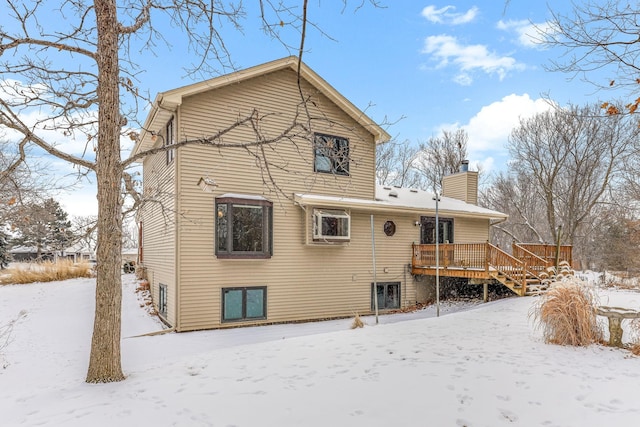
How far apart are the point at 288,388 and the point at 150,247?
10.1 m

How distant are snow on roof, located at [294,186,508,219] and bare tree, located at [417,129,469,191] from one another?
11.5 metres

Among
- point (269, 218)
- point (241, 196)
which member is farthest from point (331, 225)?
point (241, 196)

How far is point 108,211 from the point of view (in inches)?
201

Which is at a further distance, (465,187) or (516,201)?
(516,201)

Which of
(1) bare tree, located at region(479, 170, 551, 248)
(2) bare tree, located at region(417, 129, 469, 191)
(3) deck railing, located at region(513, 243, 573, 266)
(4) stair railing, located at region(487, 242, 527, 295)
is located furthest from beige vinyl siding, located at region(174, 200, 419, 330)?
(1) bare tree, located at region(479, 170, 551, 248)

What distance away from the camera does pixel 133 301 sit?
1212cm

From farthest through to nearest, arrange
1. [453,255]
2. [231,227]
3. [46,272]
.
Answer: [46,272]
[453,255]
[231,227]

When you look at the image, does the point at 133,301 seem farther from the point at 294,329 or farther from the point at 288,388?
the point at 288,388

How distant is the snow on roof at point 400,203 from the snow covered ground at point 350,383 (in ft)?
14.0

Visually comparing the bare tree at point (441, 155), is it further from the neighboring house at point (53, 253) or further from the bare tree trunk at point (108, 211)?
the bare tree trunk at point (108, 211)

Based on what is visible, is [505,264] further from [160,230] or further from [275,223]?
[160,230]

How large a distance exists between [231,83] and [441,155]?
20.8m

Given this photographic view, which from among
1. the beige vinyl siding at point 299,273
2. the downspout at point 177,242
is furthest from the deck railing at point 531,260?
the downspout at point 177,242

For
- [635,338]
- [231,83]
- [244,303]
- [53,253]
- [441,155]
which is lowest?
[244,303]
